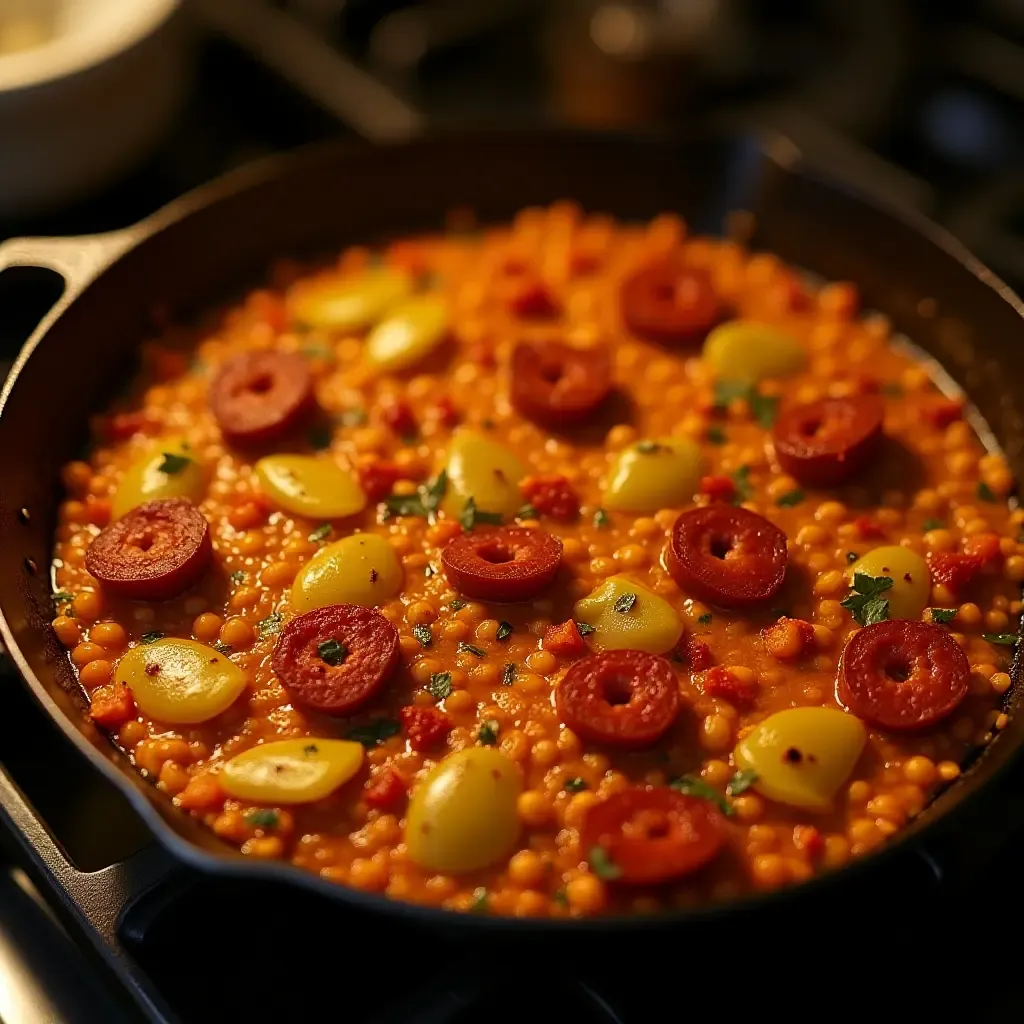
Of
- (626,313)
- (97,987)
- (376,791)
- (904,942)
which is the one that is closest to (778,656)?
(904,942)

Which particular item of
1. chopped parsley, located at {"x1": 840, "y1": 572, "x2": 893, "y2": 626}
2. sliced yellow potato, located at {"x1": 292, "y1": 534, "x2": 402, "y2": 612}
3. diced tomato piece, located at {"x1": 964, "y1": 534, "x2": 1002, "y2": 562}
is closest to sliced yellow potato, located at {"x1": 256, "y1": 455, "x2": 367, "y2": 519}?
sliced yellow potato, located at {"x1": 292, "y1": 534, "x2": 402, "y2": 612}

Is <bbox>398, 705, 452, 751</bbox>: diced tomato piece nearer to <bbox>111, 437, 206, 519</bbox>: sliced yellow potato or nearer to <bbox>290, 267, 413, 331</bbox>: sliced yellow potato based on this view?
<bbox>111, 437, 206, 519</bbox>: sliced yellow potato

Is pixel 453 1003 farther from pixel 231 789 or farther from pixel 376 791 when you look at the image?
pixel 231 789

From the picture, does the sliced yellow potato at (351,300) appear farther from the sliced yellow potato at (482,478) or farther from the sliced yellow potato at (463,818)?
the sliced yellow potato at (463,818)

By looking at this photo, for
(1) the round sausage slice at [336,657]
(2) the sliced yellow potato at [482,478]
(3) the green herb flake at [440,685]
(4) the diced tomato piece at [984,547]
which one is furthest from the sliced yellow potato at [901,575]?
(1) the round sausage slice at [336,657]

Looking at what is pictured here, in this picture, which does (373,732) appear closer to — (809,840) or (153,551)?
(153,551)

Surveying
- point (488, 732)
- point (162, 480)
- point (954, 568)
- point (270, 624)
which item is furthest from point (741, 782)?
point (162, 480)
